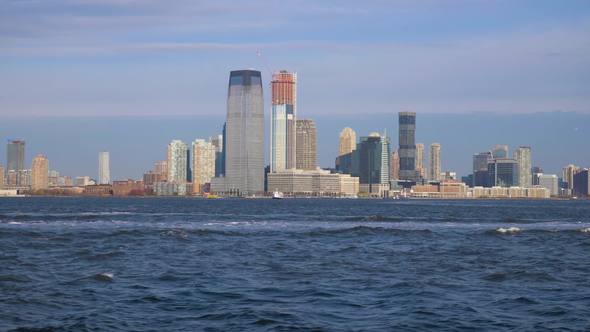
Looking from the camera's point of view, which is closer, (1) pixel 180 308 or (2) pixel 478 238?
(1) pixel 180 308

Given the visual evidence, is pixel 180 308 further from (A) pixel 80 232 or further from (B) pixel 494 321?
(A) pixel 80 232

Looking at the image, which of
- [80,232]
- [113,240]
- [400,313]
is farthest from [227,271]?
[80,232]

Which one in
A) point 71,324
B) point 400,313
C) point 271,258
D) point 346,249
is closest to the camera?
point 71,324

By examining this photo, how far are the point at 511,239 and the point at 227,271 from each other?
130 feet

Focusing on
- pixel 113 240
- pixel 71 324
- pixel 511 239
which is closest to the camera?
pixel 71 324

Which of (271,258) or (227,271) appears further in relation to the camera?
(271,258)

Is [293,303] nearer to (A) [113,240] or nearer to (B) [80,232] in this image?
(A) [113,240]

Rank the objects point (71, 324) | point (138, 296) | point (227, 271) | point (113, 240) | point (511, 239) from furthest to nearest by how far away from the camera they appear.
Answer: point (511, 239)
point (113, 240)
point (227, 271)
point (138, 296)
point (71, 324)

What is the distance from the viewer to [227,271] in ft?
166

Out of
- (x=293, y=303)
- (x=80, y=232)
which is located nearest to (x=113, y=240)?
(x=80, y=232)

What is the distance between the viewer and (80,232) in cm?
8544

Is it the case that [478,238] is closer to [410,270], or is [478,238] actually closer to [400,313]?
[410,270]

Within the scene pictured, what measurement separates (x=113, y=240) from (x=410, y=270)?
29.6 meters

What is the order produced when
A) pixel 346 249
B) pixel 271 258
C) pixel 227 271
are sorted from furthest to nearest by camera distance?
pixel 346 249 < pixel 271 258 < pixel 227 271
